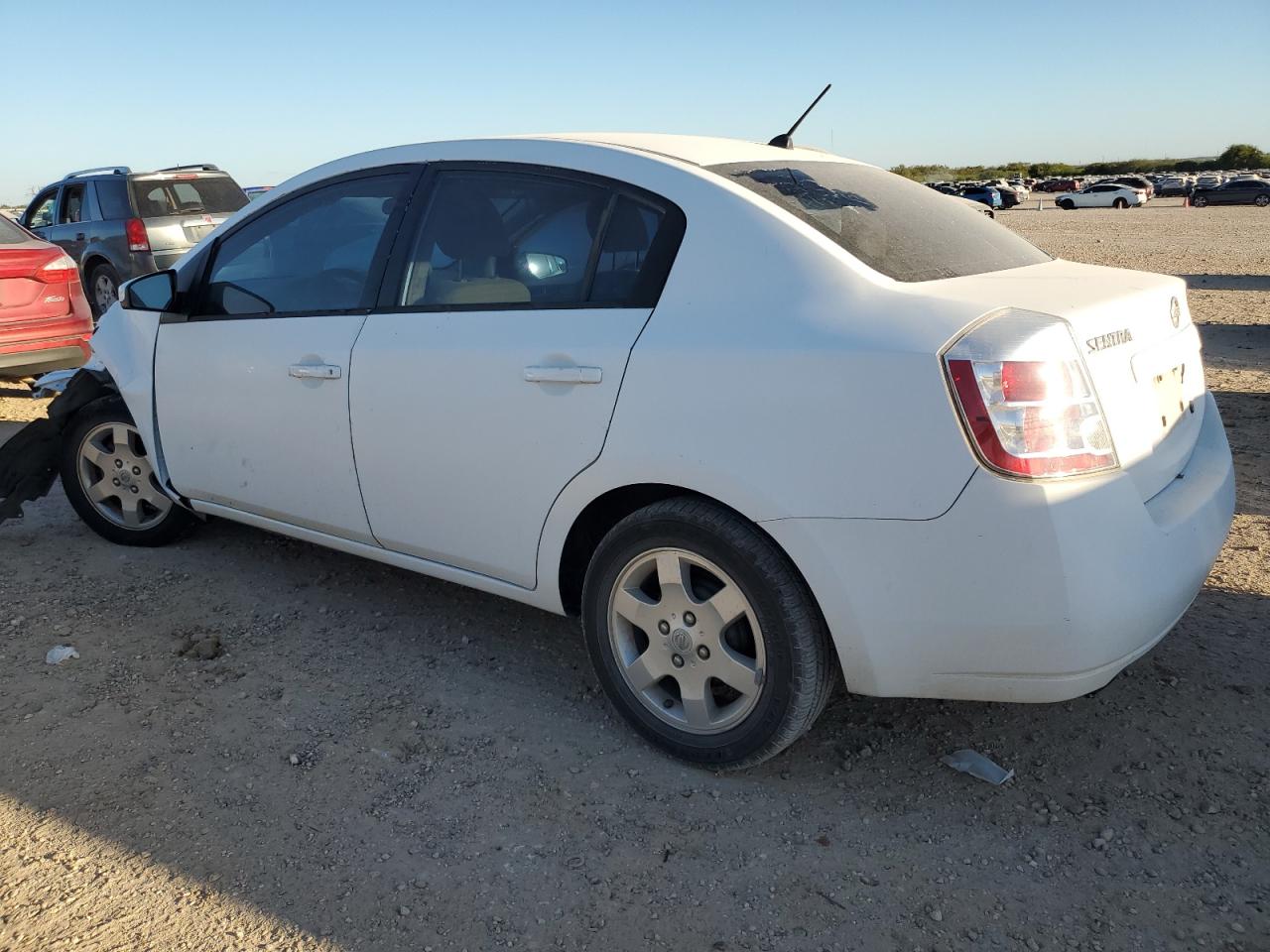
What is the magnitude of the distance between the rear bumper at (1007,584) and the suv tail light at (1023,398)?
0.06m

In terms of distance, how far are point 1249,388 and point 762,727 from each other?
20.0 feet

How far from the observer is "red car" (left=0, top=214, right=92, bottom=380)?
7.21 meters

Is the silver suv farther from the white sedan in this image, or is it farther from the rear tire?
the white sedan

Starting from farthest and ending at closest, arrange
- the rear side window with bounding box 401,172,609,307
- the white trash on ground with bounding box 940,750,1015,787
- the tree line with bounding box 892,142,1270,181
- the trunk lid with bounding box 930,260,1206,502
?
1. the tree line with bounding box 892,142,1270,181
2. the rear side window with bounding box 401,172,609,307
3. the white trash on ground with bounding box 940,750,1015,787
4. the trunk lid with bounding box 930,260,1206,502

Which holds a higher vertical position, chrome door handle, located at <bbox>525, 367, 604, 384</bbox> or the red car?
chrome door handle, located at <bbox>525, 367, 604, 384</bbox>

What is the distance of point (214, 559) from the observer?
14.9 ft

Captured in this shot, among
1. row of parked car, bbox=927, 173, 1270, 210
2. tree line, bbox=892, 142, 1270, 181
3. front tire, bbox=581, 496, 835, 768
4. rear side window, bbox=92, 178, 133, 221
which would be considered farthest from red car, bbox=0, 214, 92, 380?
tree line, bbox=892, 142, 1270, 181

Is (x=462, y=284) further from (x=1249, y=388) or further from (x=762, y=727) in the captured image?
(x=1249, y=388)

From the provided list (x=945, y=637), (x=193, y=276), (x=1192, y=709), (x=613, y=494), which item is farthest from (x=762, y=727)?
(x=193, y=276)

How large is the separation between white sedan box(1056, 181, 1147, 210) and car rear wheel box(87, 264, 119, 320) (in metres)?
51.6

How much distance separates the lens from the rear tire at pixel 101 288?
463 inches

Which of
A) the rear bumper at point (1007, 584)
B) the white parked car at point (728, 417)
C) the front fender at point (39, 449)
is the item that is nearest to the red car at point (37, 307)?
the front fender at point (39, 449)

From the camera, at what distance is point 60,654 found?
365 centimetres

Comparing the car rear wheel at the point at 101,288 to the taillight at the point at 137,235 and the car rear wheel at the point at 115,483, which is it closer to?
the taillight at the point at 137,235
